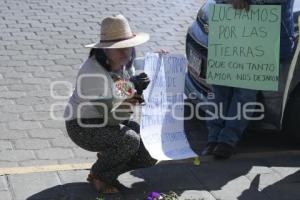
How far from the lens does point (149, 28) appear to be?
30.0ft

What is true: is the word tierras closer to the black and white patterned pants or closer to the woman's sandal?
the black and white patterned pants

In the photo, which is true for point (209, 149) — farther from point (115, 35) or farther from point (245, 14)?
point (115, 35)

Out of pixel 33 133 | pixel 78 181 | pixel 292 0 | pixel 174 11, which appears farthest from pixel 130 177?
pixel 174 11

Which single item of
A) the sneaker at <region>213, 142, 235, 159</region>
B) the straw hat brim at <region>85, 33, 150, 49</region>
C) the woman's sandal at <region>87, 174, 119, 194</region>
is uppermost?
the straw hat brim at <region>85, 33, 150, 49</region>

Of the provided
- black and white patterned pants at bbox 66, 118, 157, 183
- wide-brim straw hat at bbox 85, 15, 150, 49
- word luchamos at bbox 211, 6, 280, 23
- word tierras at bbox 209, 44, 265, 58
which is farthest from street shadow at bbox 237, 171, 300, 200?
wide-brim straw hat at bbox 85, 15, 150, 49

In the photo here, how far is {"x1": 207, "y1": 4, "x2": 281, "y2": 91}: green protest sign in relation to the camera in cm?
484

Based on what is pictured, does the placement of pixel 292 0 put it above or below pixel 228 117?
above

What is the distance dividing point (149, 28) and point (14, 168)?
4.86m

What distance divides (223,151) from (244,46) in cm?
84

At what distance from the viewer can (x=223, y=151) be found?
5027mm

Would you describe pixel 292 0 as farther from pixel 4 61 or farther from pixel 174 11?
pixel 174 11

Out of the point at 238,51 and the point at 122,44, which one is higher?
the point at 122,44

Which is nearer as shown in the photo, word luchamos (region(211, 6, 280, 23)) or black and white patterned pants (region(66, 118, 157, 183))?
black and white patterned pants (region(66, 118, 157, 183))

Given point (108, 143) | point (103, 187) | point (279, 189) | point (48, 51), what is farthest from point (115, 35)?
point (48, 51)
